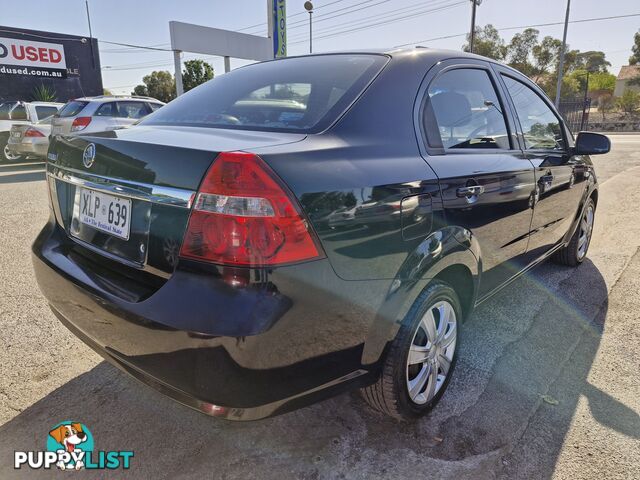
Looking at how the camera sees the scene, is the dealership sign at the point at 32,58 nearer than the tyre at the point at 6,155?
No

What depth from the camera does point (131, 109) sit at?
10695 millimetres

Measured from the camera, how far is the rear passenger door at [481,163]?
6.84 ft

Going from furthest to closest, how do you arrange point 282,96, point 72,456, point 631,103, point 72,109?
point 631,103, point 72,109, point 282,96, point 72,456

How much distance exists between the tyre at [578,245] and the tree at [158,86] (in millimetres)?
55082

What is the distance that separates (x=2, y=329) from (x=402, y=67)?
9.28ft

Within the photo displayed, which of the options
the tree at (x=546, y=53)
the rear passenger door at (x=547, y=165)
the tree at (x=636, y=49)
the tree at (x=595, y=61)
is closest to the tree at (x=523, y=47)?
the tree at (x=546, y=53)

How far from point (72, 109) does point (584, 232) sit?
1025cm

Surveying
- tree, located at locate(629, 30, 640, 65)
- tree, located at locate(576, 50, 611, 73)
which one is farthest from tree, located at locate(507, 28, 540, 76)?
tree, located at locate(576, 50, 611, 73)

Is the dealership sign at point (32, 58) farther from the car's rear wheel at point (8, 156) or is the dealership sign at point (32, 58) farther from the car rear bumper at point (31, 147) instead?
the car rear bumper at point (31, 147)

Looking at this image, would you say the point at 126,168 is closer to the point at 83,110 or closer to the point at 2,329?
the point at 2,329

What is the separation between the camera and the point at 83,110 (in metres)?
9.96

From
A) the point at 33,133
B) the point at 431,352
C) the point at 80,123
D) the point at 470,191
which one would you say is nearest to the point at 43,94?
the point at 33,133

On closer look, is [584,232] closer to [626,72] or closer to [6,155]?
[6,155]

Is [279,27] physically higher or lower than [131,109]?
Result: higher
